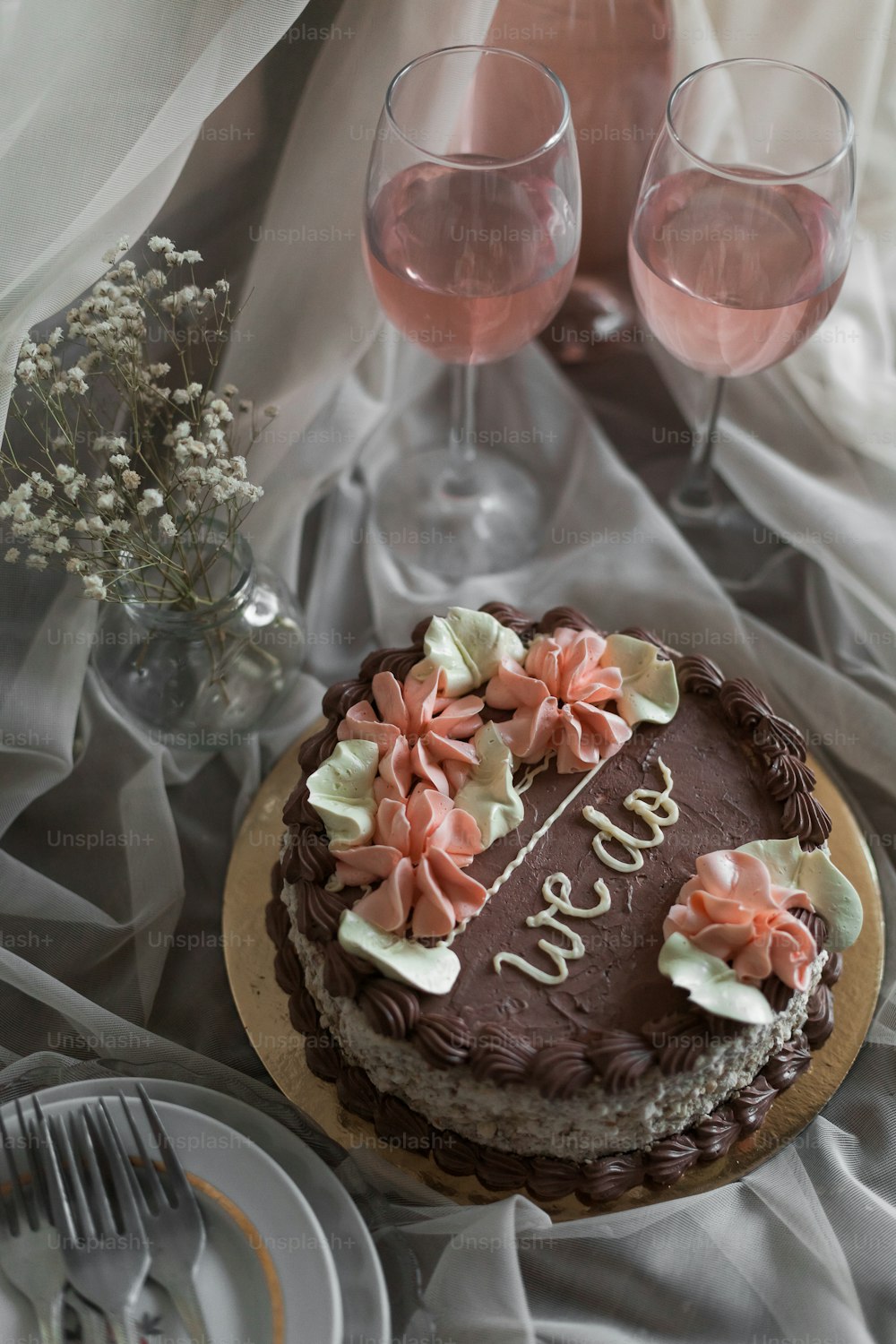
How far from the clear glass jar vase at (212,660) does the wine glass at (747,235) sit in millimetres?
639

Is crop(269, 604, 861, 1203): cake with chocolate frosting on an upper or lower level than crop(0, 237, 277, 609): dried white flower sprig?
lower

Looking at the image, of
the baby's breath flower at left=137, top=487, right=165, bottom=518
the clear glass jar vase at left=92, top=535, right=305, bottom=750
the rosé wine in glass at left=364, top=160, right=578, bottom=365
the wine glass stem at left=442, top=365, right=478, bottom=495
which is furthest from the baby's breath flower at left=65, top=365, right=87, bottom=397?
the wine glass stem at left=442, top=365, right=478, bottom=495

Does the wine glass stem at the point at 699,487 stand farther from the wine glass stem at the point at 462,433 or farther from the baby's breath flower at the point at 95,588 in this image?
the baby's breath flower at the point at 95,588

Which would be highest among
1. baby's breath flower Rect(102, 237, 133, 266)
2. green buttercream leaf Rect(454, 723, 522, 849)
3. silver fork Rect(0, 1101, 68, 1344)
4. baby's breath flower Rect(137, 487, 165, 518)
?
baby's breath flower Rect(102, 237, 133, 266)

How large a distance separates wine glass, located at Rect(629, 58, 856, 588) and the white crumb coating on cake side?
0.79m

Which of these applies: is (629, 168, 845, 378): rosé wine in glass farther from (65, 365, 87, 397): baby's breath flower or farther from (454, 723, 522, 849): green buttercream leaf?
(65, 365, 87, 397): baby's breath flower

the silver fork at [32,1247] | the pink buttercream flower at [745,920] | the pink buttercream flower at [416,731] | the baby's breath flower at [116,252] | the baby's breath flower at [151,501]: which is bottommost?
the pink buttercream flower at [745,920]

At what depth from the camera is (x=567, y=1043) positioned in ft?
4.06

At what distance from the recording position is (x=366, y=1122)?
4.57ft

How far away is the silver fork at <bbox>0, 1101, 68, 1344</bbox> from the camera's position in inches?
47.0

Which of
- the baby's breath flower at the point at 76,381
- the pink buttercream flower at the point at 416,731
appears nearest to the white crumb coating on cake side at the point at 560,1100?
the pink buttercream flower at the point at 416,731

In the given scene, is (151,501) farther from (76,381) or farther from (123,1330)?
(123,1330)

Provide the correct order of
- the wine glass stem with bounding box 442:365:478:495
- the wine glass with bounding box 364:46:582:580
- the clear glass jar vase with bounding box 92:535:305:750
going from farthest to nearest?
1. the wine glass stem with bounding box 442:365:478:495
2. the clear glass jar vase with bounding box 92:535:305:750
3. the wine glass with bounding box 364:46:582:580

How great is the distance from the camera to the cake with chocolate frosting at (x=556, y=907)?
125 centimetres
